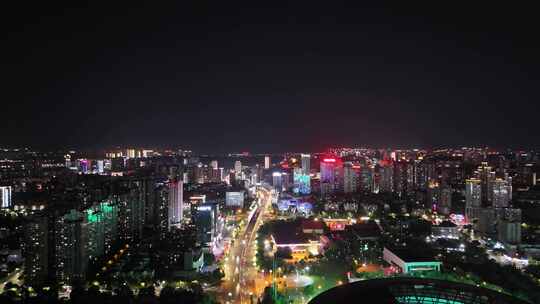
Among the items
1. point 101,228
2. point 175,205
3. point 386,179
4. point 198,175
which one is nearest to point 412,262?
point 101,228

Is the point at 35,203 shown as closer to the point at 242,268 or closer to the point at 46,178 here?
the point at 46,178

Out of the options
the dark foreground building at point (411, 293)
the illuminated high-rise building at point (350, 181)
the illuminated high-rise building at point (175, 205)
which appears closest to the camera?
the dark foreground building at point (411, 293)

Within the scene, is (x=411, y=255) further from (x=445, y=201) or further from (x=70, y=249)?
(x=445, y=201)

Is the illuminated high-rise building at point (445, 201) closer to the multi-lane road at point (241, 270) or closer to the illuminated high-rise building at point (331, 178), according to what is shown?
the illuminated high-rise building at point (331, 178)

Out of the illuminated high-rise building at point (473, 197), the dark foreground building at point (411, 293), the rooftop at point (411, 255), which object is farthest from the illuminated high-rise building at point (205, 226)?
the illuminated high-rise building at point (473, 197)

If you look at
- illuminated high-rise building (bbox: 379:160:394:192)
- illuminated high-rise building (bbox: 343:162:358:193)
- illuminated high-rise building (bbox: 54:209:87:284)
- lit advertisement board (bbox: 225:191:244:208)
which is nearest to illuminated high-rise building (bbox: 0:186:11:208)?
illuminated high-rise building (bbox: 54:209:87:284)

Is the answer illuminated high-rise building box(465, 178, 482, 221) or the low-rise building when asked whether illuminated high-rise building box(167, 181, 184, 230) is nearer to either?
the low-rise building

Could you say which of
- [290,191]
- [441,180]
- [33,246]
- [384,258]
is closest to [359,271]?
[384,258]
